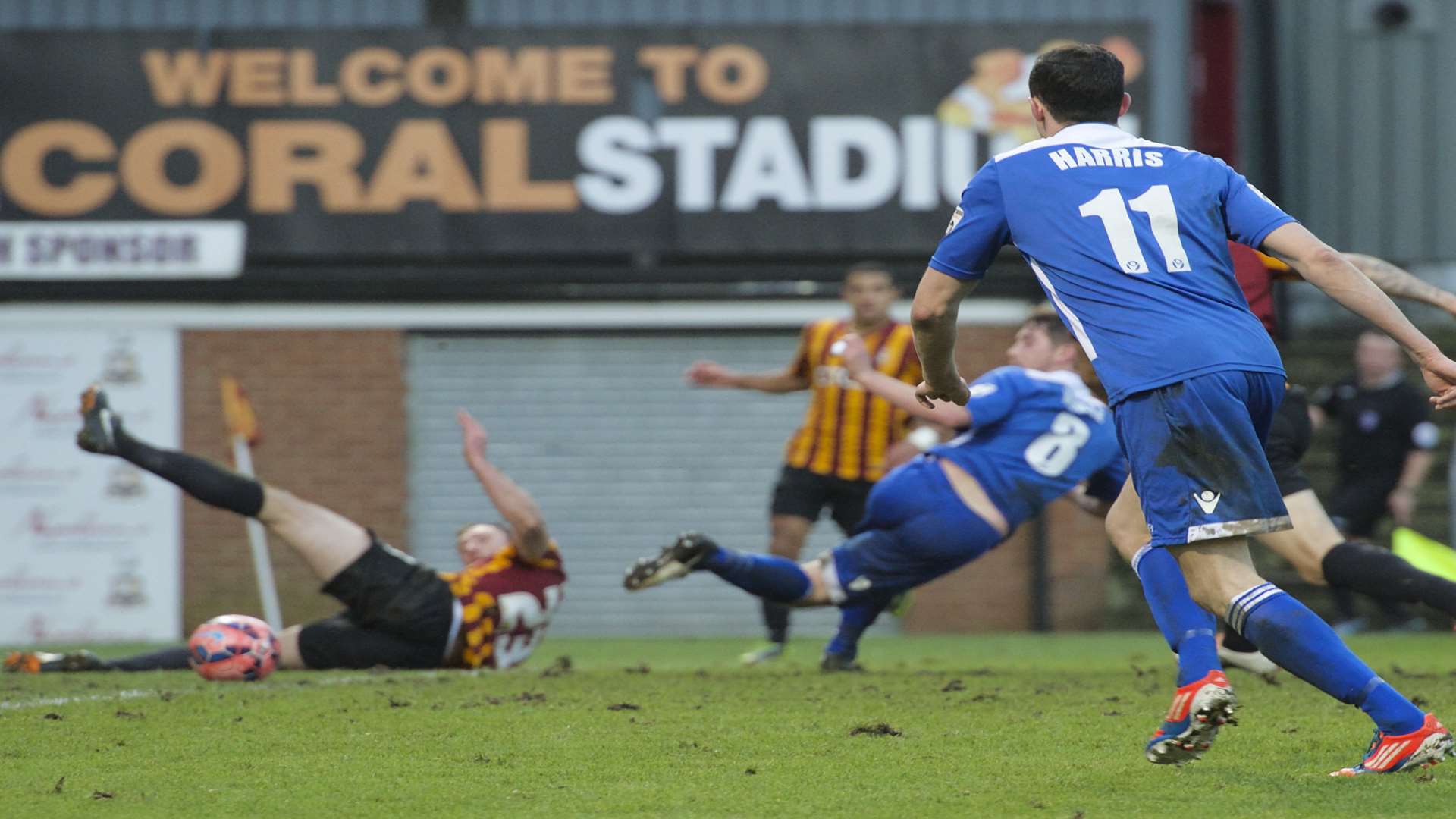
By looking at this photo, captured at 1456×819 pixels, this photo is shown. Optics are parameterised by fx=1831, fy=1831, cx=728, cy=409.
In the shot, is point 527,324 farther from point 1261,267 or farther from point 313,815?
point 313,815

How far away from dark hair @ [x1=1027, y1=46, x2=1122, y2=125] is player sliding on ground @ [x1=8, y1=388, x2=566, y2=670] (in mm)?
3797

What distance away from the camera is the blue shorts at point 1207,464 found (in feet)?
14.8

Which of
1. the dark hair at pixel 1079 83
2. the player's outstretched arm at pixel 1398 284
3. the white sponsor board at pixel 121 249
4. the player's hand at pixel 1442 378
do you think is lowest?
the white sponsor board at pixel 121 249

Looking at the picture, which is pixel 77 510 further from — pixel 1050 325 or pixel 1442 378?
pixel 1442 378

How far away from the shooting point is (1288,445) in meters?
7.26

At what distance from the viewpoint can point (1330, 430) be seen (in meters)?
14.0

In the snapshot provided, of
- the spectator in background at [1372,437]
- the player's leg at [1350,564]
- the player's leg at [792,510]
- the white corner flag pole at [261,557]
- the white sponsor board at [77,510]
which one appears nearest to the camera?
the player's leg at [1350,564]

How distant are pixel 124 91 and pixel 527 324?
139 inches

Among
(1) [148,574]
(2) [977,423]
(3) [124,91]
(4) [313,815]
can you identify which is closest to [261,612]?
(1) [148,574]

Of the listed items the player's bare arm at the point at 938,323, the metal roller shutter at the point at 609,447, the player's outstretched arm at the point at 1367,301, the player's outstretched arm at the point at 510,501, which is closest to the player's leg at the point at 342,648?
the player's outstretched arm at the point at 510,501

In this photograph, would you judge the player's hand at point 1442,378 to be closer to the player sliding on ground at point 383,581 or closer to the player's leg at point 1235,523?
the player's leg at point 1235,523

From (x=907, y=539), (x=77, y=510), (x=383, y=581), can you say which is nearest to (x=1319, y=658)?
(x=907, y=539)

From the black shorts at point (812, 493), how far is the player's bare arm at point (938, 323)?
16.5 feet

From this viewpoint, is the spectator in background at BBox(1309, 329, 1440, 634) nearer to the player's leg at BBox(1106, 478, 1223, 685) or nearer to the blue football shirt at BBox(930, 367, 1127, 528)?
the blue football shirt at BBox(930, 367, 1127, 528)
